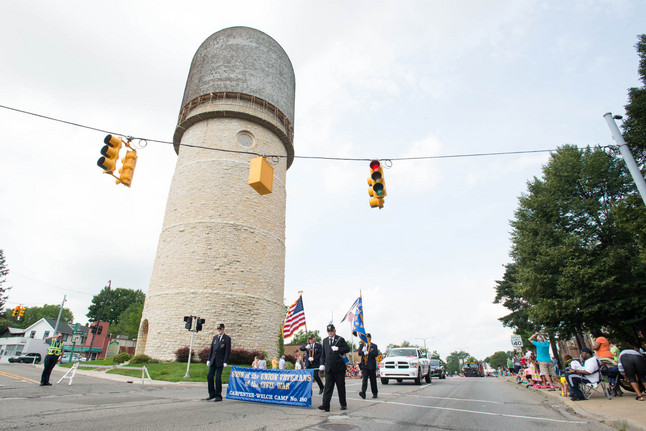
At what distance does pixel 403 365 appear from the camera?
1680 centimetres

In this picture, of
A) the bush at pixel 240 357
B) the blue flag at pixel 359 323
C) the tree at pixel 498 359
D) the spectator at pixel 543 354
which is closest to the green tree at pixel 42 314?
the bush at pixel 240 357

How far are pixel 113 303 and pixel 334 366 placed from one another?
84257mm

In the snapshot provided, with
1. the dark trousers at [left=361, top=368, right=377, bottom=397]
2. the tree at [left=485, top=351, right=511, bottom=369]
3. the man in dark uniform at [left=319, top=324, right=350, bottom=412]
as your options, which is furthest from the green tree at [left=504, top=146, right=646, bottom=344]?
the tree at [left=485, top=351, right=511, bottom=369]

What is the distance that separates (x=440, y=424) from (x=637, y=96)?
19097 mm

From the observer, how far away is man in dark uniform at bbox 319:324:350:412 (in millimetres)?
7272

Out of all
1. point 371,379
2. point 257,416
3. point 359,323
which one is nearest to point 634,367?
point 371,379

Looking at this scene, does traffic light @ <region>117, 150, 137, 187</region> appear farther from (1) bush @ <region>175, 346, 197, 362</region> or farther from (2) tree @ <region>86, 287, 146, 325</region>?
(2) tree @ <region>86, 287, 146, 325</region>

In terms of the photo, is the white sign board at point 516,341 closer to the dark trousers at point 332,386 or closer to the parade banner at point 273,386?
the dark trousers at point 332,386

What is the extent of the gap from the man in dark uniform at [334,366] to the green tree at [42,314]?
104183mm

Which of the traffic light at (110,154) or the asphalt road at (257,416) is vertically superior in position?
the traffic light at (110,154)

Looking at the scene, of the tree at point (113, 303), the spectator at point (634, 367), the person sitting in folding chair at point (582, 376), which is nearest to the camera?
the spectator at point (634, 367)

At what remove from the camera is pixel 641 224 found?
14953 millimetres

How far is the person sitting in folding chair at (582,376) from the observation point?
8.65 metres

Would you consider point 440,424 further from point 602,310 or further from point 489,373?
point 489,373
